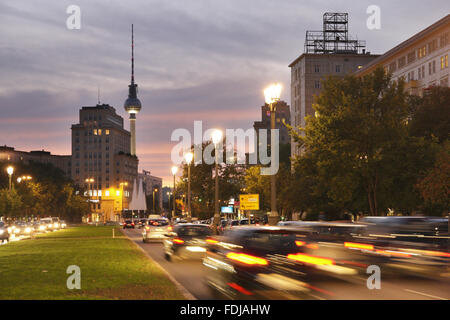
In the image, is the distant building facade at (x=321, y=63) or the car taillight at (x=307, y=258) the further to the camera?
the distant building facade at (x=321, y=63)

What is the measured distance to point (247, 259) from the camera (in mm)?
13047

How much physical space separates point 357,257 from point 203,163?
5095 centimetres

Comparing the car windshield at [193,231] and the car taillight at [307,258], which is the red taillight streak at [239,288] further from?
the car windshield at [193,231]

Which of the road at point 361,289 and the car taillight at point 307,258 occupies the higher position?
the car taillight at point 307,258

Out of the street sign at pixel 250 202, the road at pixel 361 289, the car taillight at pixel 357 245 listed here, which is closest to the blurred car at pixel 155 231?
the street sign at pixel 250 202

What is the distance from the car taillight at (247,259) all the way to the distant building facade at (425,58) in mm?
68441

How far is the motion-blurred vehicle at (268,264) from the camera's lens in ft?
41.7

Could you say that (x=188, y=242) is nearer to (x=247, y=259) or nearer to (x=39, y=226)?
(x=247, y=259)

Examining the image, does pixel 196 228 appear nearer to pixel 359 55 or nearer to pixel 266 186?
pixel 266 186

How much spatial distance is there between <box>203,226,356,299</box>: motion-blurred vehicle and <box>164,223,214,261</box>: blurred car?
1003 centimetres

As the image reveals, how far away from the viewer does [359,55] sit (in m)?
131

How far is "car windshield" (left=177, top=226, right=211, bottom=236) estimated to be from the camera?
24.6 m

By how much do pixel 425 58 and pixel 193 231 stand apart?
7118cm
